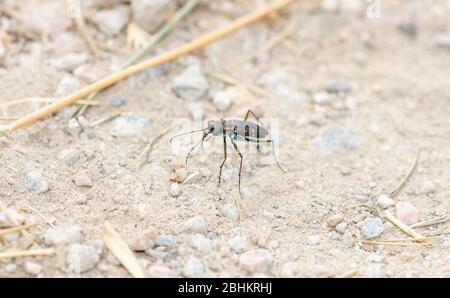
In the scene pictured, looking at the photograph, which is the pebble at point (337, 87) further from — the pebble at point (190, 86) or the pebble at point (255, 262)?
the pebble at point (255, 262)

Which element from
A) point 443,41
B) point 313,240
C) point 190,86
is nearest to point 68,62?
point 190,86

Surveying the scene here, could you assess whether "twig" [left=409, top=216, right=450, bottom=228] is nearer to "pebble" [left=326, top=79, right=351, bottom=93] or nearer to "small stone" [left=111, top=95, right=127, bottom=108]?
"pebble" [left=326, top=79, right=351, bottom=93]

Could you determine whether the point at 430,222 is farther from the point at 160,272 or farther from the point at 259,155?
the point at 160,272

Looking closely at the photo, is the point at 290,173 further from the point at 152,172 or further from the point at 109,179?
the point at 109,179

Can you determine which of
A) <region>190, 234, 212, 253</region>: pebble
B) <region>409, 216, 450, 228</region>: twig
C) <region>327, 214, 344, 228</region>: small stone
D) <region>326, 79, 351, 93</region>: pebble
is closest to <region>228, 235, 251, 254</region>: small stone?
<region>190, 234, 212, 253</region>: pebble
